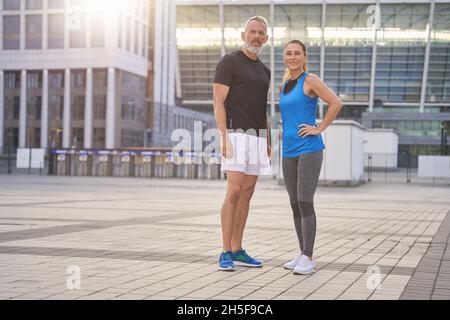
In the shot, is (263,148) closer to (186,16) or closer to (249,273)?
(249,273)

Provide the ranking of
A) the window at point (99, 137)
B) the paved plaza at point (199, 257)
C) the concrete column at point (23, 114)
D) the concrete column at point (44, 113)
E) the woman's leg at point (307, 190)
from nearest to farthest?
the paved plaza at point (199, 257) < the woman's leg at point (307, 190) < the window at point (99, 137) < the concrete column at point (44, 113) < the concrete column at point (23, 114)

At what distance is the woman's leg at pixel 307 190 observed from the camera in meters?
6.14

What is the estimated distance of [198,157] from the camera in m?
38.8

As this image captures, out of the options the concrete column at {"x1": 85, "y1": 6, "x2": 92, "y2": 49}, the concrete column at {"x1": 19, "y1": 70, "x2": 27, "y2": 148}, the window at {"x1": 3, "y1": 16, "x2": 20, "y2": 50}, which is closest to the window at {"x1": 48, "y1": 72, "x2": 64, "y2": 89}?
the concrete column at {"x1": 19, "y1": 70, "x2": 27, "y2": 148}

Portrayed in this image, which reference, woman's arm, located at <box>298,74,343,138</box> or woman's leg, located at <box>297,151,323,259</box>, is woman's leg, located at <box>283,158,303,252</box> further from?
woman's arm, located at <box>298,74,343,138</box>

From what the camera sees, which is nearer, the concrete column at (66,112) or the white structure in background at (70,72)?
the white structure in background at (70,72)

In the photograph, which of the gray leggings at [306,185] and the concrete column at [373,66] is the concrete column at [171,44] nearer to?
the concrete column at [373,66]

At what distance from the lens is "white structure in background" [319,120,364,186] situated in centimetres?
2817

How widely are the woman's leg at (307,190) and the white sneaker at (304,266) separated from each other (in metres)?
0.11

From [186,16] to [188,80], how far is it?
10584 mm

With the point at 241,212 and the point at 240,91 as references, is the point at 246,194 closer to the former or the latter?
the point at 241,212

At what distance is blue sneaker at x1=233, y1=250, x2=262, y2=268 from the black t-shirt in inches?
44.8

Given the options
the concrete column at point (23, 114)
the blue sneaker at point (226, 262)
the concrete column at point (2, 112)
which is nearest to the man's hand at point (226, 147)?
the blue sneaker at point (226, 262)
